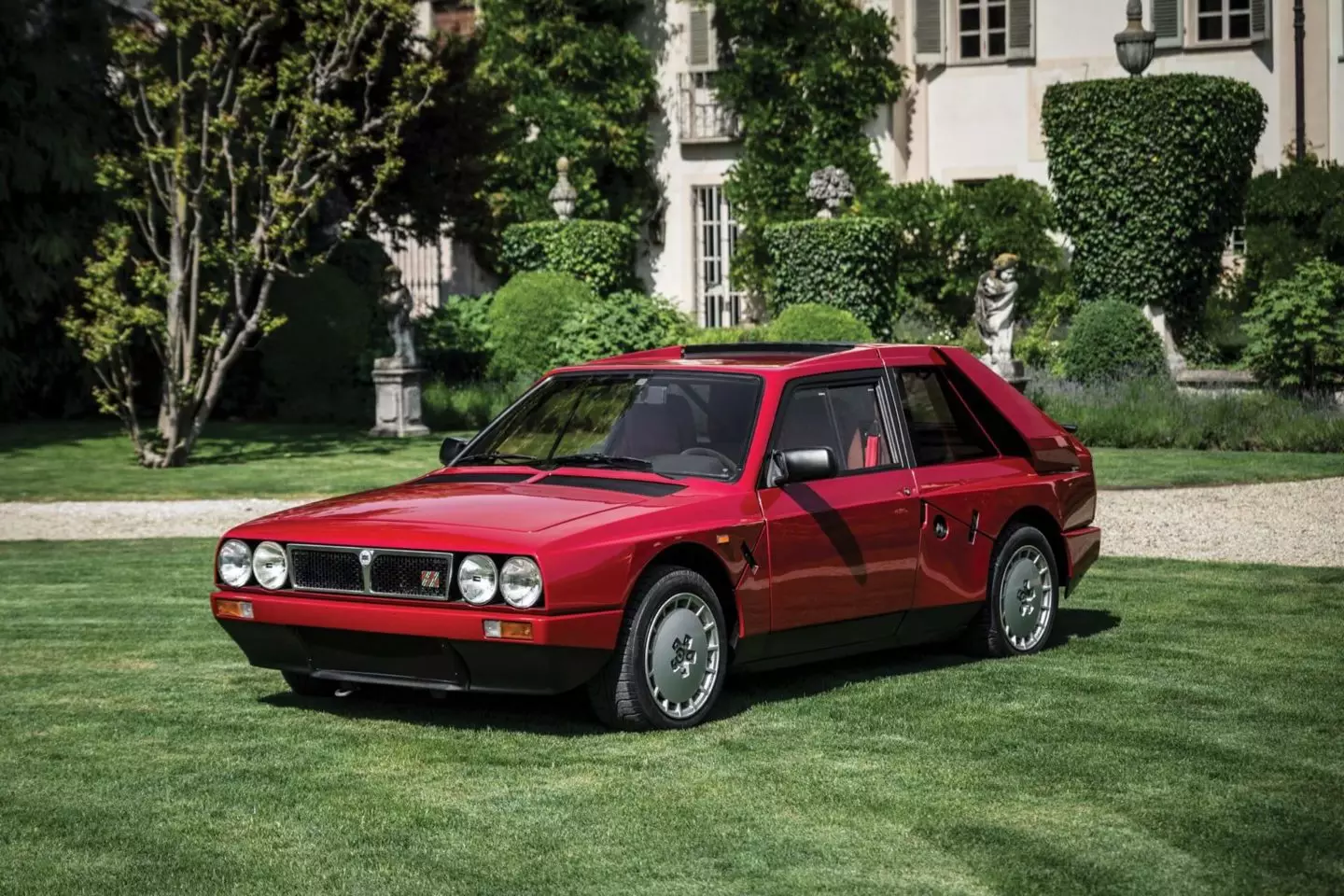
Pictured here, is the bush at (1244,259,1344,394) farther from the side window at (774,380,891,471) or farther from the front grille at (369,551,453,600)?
the front grille at (369,551,453,600)

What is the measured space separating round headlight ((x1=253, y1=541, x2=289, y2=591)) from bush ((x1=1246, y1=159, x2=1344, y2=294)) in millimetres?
20786

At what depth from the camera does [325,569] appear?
27.5 ft

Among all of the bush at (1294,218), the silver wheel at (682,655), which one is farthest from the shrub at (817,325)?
the silver wheel at (682,655)

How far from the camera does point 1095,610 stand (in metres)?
11.9

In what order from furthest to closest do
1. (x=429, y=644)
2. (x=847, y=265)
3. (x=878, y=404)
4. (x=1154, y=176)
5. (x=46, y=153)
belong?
1. (x=847, y=265)
2. (x=1154, y=176)
3. (x=46, y=153)
4. (x=878, y=404)
5. (x=429, y=644)

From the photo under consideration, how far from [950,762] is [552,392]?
2914 millimetres

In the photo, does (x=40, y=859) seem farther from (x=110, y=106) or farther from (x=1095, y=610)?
(x=110, y=106)

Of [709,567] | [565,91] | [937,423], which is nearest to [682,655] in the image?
[709,567]

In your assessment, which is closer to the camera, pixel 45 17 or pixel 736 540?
pixel 736 540

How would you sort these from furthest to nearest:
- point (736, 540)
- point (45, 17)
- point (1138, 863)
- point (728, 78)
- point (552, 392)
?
1. point (728, 78)
2. point (45, 17)
3. point (552, 392)
4. point (736, 540)
5. point (1138, 863)

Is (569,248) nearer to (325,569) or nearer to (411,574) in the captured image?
(325,569)

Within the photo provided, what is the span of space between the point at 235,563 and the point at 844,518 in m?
2.46

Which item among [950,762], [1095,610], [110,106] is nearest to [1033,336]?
[110,106]

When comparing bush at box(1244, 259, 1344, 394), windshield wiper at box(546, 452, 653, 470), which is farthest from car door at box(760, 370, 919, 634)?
bush at box(1244, 259, 1344, 394)
